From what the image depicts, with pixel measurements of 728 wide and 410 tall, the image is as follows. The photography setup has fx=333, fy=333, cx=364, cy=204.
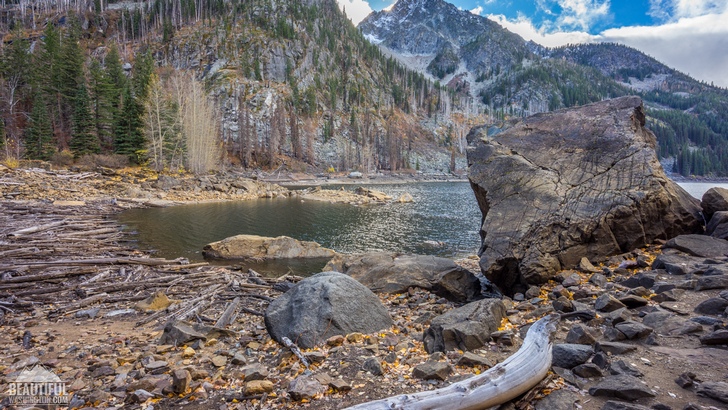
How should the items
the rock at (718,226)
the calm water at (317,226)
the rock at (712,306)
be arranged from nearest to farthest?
the rock at (712,306) < the rock at (718,226) < the calm water at (317,226)

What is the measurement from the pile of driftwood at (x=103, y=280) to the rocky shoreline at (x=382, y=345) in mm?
59

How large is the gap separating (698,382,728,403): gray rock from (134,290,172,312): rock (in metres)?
9.72

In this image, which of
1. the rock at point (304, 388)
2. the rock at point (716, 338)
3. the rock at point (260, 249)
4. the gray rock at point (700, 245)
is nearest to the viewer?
the rock at point (716, 338)

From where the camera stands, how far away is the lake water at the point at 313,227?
18.5 meters

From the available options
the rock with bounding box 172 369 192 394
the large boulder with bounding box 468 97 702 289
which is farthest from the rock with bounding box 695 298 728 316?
the rock with bounding box 172 369 192 394

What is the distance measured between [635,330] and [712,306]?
59.9 inches

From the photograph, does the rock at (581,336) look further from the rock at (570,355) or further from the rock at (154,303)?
the rock at (154,303)

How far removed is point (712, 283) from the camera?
18.2 feet

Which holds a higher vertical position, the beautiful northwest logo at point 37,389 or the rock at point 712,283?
the rock at point 712,283

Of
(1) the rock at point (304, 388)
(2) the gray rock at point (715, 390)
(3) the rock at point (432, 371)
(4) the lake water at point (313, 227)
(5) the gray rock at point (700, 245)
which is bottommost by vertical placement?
(4) the lake water at point (313, 227)

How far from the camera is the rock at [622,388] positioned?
3.12m

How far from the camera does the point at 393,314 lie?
25.5 feet

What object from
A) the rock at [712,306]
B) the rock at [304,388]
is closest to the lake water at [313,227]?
the rock at [304,388]

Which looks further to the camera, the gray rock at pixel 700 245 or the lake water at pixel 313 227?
the lake water at pixel 313 227
